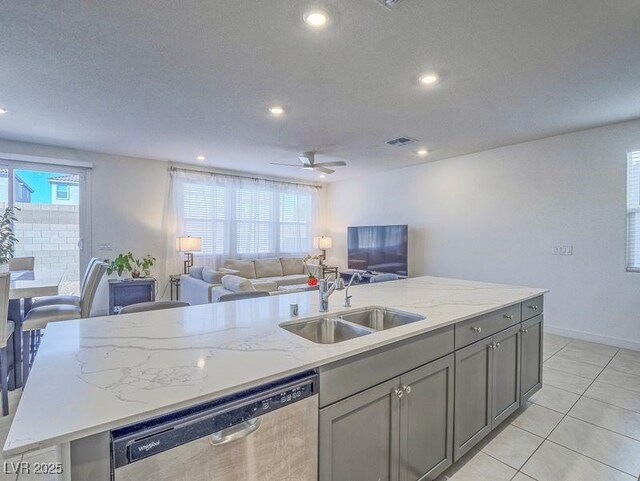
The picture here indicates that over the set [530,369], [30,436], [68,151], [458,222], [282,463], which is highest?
[68,151]

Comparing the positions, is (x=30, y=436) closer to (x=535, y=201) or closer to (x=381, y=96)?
(x=381, y=96)

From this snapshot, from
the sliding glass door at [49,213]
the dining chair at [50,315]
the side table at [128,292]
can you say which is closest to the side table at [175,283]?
the side table at [128,292]

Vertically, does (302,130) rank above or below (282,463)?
above

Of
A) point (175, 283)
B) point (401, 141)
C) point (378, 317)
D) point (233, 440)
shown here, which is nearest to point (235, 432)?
point (233, 440)

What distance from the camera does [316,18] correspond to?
1911mm

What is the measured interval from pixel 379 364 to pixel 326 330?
463mm

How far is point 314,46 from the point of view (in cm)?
220

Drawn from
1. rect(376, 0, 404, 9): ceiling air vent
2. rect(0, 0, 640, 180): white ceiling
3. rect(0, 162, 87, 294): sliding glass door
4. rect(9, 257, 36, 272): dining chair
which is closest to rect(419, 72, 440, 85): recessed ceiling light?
rect(0, 0, 640, 180): white ceiling

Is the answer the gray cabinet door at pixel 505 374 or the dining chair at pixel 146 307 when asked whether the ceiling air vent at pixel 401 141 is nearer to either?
the gray cabinet door at pixel 505 374

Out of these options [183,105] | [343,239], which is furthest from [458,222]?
[183,105]

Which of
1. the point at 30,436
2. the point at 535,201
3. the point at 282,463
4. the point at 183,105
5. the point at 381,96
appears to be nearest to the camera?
the point at 30,436

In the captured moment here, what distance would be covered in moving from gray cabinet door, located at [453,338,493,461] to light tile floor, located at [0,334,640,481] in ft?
0.54

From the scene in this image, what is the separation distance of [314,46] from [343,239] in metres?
5.38

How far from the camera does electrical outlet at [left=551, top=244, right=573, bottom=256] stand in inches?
159
